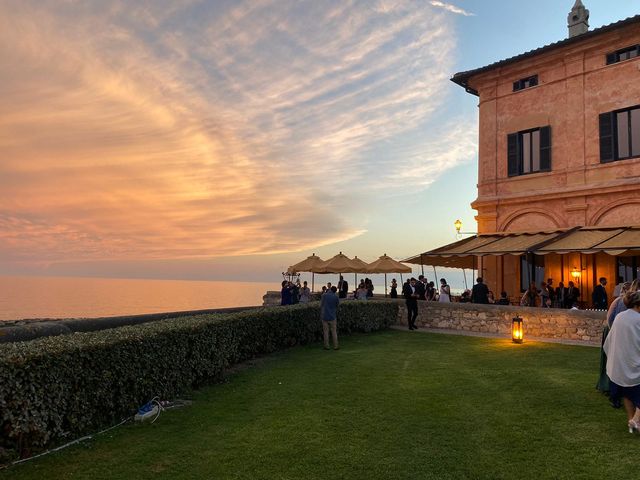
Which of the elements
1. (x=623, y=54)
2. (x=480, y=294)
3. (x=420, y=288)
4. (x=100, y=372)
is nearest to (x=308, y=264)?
(x=420, y=288)

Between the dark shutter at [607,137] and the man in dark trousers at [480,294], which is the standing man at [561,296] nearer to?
the man in dark trousers at [480,294]

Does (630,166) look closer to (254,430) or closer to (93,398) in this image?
(254,430)

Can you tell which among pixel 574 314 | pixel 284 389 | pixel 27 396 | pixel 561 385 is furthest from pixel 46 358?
pixel 574 314

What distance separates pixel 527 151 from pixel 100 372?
19861 mm

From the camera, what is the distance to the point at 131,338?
299 inches

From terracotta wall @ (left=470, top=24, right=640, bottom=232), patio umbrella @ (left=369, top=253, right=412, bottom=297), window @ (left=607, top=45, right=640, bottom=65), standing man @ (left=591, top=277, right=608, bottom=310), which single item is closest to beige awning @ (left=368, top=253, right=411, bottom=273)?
patio umbrella @ (left=369, top=253, right=412, bottom=297)

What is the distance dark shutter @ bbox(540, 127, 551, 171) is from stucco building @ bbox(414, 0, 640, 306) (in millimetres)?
39

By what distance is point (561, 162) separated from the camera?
65.7 ft

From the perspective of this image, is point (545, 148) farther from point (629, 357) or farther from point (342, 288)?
point (629, 357)

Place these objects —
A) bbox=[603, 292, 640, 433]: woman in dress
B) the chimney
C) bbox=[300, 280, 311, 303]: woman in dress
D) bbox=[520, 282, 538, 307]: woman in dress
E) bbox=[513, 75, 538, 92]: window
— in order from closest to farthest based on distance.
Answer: bbox=[603, 292, 640, 433]: woman in dress → bbox=[520, 282, 538, 307]: woman in dress → bbox=[513, 75, 538, 92]: window → the chimney → bbox=[300, 280, 311, 303]: woman in dress

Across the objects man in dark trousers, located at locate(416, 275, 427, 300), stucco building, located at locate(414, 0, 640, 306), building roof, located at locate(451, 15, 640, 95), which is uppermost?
building roof, located at locate(451, 15, 640, 95)

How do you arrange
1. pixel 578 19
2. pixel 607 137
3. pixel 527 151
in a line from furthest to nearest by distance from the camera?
pixel 578 19 → pixel 527 151 → pixel 607 137

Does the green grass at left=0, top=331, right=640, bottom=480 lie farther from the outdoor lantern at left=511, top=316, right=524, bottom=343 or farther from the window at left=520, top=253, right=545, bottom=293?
the window at left=520, top=253, right=545, bottom=293

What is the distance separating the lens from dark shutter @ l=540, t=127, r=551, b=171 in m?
20.4
